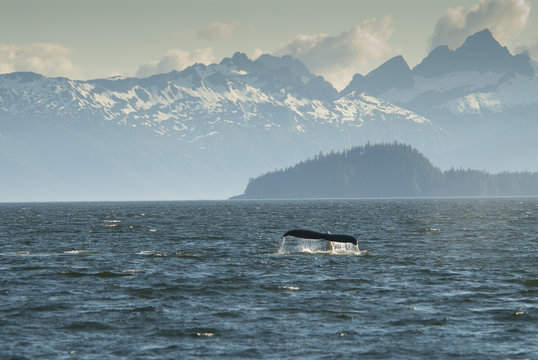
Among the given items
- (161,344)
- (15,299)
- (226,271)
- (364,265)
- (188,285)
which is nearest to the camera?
(161,344)

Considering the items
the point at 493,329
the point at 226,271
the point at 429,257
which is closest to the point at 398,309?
the point at 493,329

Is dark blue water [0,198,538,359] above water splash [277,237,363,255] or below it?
below

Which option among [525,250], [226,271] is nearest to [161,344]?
[226,271]

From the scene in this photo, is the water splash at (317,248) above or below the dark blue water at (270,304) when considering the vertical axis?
above

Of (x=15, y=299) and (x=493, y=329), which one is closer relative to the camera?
(x=493, y=329)

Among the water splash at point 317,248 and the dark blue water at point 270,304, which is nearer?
the dark blue water at point 270,304

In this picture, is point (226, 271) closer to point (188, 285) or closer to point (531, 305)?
point (188, 285)

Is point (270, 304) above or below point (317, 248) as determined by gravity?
below

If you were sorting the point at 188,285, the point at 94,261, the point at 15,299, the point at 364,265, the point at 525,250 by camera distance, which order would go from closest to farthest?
the point at 15,299 → the point at 188,285 → the point at 364,265 → the point at 94,261 → the point at 525,250

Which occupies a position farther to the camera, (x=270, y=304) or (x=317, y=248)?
(x=317, y=248)

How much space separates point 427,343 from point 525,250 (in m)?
A: 40.4

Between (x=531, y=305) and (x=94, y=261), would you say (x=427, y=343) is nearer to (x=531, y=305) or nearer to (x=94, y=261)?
(x=531, y=305)

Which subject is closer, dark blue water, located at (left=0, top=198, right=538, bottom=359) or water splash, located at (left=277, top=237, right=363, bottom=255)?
dark blue water, located at (left=0, top=198, right=538, bottom=359)

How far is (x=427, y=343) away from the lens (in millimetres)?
29250
